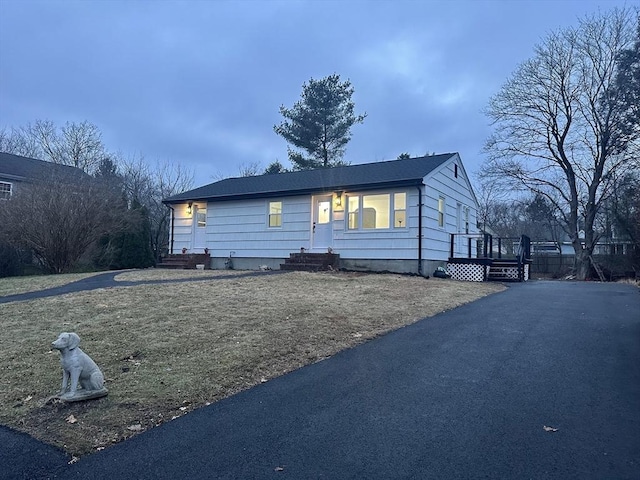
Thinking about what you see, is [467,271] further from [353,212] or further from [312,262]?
[312,262]

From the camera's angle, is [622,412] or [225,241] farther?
[225,241]

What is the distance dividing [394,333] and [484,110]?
22.8 metres

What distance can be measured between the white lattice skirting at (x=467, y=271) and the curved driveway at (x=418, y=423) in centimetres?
927

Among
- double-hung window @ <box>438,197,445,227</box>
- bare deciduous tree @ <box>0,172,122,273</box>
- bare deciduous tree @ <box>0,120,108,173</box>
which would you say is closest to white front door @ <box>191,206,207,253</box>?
bare deciduous tree @ <box>0,172,122,273</box>

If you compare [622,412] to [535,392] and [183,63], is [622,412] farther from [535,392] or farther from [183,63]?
[183,63]

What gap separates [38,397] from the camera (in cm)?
378

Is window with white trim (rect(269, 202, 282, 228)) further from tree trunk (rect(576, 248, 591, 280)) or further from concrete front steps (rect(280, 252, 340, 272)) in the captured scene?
tree trunk (rect(576, 248, 591, 280))

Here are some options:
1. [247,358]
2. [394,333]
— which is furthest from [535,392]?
[247,358]

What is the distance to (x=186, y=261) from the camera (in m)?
17.2

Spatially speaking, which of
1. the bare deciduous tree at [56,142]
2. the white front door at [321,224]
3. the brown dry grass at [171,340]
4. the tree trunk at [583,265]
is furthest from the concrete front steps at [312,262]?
the bare deciduous tree at [56,142]

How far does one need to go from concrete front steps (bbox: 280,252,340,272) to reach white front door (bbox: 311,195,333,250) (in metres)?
0.65

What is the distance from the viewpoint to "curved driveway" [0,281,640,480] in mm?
2551

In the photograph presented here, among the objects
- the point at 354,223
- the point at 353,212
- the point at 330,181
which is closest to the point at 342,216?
the point at 353,212

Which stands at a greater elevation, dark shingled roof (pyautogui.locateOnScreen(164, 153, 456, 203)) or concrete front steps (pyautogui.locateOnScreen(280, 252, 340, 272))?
dark shingled roof (pyautogui.locateOnScreen(164, 153, 456, 203))
